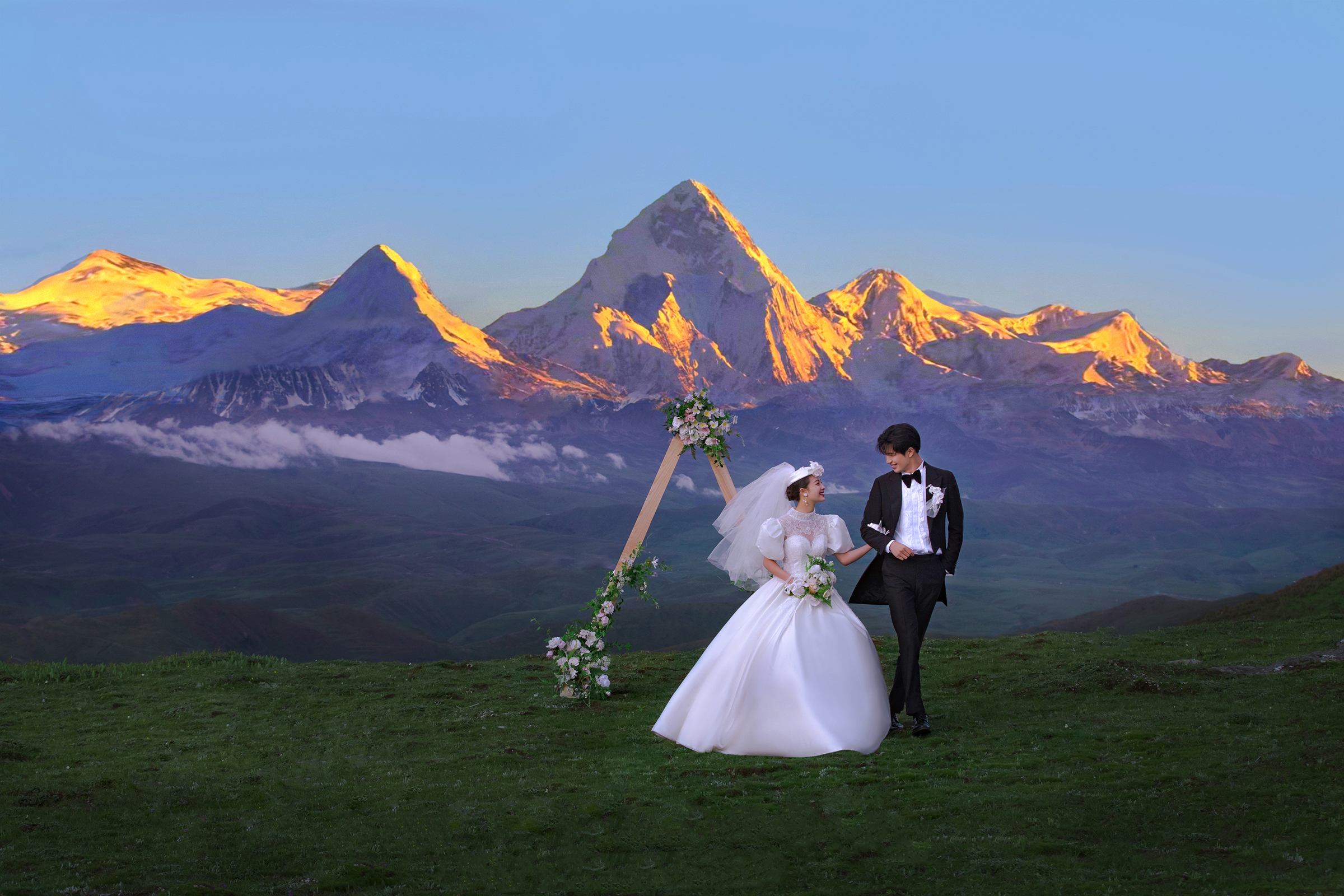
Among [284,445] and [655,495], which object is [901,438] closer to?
[655,495]

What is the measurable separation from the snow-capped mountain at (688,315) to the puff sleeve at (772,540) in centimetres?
8987

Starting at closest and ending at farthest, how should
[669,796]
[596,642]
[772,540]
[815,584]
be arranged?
[669,796], [815,584], [772,540], [596,642]

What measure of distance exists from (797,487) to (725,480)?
2515 mm

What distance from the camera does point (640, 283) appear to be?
108 meters

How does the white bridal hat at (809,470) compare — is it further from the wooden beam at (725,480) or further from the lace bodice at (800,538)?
the wooden beam at (725,480)

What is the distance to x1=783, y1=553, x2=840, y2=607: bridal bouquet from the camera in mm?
9367

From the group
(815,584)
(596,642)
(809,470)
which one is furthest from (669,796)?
(596,642)

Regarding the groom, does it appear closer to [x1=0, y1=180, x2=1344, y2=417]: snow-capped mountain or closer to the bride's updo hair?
the bride's updo hair

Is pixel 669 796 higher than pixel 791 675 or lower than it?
lower

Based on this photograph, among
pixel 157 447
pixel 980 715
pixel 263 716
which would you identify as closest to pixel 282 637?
pixel 157 447

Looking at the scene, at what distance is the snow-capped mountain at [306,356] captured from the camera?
65.3 metres

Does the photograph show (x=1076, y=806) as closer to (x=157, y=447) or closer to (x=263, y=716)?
(x=263, y=716)

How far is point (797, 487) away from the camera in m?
9.80

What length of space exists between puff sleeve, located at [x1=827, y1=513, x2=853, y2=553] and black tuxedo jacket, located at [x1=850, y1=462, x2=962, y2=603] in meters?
0.34
